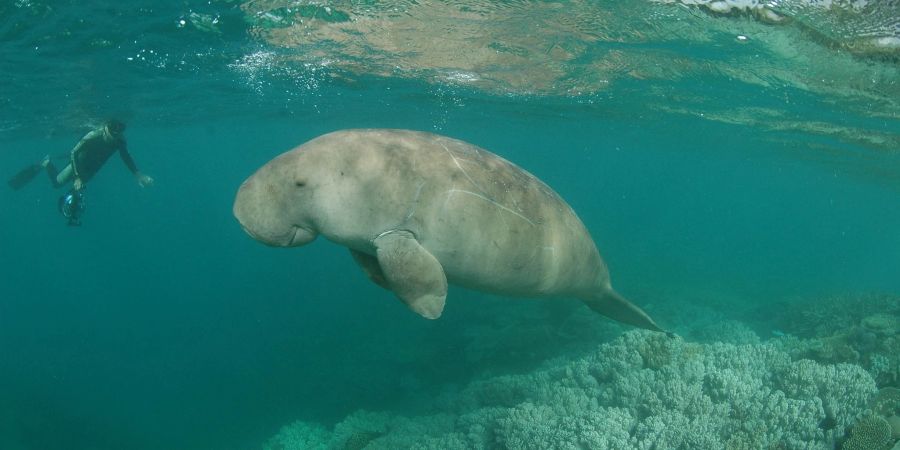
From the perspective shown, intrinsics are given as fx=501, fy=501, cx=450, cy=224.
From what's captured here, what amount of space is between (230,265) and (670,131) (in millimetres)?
32836

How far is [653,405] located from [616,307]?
4.05ft

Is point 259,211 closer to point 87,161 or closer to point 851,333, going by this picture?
point 851,333

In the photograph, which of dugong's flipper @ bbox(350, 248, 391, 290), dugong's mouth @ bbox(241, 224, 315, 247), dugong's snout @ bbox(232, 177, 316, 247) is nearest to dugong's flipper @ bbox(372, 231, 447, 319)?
dugong's flipper @ bbox(350, 248, 391, 290)

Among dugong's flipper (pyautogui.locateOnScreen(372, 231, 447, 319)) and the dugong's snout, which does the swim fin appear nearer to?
the dugong's snout

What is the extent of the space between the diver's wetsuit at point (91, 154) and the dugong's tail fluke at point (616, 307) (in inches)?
455

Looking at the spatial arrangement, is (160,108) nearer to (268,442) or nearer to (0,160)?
(268,442)

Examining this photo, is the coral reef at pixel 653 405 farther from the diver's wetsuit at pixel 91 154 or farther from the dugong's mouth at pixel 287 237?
the diver's wetsuit at pixel 91 154

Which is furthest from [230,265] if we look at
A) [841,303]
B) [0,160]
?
[841,303]

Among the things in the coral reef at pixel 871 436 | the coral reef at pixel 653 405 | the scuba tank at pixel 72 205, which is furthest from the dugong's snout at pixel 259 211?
the scuba tank at pixel 72 205

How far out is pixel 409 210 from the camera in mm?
3369

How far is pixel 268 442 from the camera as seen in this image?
920 cm

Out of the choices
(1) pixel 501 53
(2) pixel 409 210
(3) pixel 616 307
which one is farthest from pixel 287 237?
(1) pixel 501 53

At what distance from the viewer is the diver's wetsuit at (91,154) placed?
502 inches

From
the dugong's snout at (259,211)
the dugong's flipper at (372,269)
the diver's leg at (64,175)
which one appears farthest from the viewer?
the diver's leg at (64,175)
